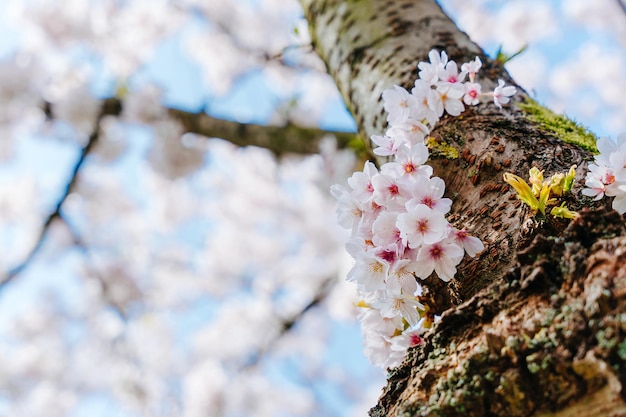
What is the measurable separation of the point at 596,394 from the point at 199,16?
7335mm

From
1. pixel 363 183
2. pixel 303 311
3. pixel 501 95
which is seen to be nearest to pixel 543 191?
pixel 363 183

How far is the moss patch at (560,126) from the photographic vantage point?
39.3 inches

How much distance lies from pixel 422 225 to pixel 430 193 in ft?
0.22

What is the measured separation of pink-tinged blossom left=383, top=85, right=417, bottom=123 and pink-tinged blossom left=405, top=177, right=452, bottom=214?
27cm

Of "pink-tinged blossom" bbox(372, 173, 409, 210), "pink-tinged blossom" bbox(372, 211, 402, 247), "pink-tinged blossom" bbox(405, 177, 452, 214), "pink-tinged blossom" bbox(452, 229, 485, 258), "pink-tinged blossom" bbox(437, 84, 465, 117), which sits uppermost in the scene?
"pink-tinged blossom" bbox(437, 84, 465, 117)

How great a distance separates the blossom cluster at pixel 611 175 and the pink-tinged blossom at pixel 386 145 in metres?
0.36

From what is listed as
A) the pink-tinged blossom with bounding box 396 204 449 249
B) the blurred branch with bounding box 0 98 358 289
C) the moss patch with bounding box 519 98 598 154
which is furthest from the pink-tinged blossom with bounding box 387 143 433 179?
the blurred branch with bounding box 0 98 358 289

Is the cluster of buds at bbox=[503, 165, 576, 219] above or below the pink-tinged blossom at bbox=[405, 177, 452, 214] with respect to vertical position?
above

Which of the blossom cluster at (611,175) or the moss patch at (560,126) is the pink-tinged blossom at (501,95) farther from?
the blossom cluster at (611,175)

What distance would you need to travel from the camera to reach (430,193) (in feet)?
2.65

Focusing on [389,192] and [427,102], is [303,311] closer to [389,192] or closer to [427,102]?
[427,102]

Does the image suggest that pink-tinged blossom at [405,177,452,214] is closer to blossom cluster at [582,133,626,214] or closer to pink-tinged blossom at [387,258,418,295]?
pink-tinged blossom at [387,258,418,295]

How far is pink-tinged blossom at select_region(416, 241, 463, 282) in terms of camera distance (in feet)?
2.55

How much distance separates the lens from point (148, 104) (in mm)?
3553
